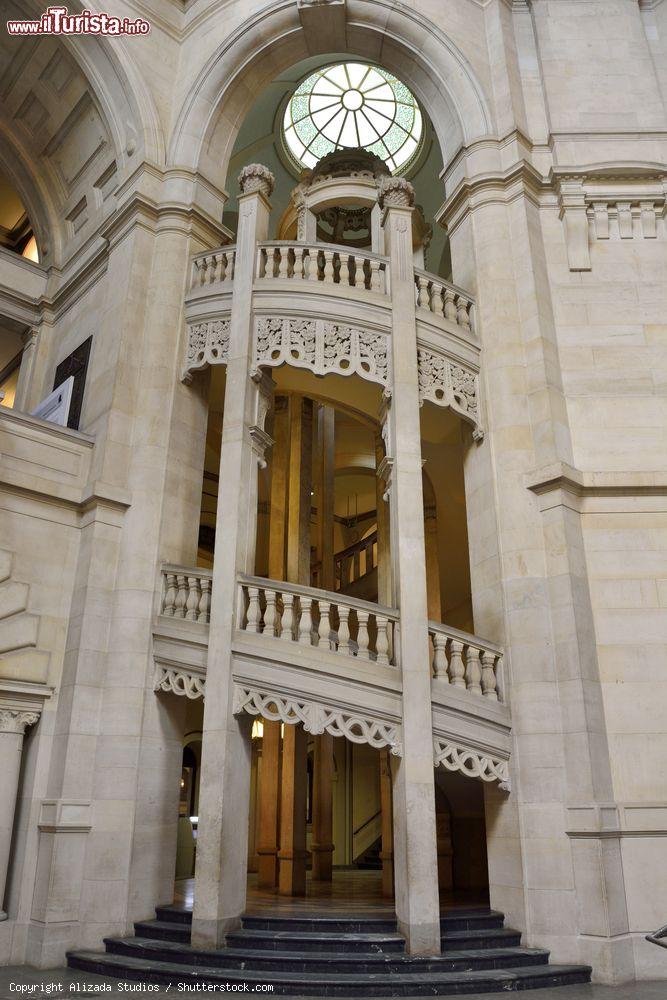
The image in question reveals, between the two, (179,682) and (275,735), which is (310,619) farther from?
(275,735)

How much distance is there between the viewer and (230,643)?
6.77m

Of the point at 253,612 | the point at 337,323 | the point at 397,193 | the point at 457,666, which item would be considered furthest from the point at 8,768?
the point at 397,193

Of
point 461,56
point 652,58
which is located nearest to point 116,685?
A: point 461,56

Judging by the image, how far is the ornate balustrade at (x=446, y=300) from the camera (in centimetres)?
855

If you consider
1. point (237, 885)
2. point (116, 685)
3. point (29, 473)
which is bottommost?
point (237, 885)

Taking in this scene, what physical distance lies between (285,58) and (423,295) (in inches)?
191

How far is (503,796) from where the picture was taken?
693 cm

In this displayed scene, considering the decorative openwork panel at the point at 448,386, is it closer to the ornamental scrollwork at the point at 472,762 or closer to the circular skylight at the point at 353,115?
the ornamental scrollwork at the point at 472,762

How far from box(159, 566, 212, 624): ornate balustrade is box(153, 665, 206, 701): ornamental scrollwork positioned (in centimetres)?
54

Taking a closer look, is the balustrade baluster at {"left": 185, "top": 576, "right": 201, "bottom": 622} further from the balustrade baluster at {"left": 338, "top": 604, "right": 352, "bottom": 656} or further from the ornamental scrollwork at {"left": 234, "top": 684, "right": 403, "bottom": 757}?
the balustrade baluster at {"left": 338, "top": 604, "right": 352, "bottom": 656}

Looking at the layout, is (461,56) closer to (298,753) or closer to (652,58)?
(652,58)

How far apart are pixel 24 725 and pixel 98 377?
4094mm

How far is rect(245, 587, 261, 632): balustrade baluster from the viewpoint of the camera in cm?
687

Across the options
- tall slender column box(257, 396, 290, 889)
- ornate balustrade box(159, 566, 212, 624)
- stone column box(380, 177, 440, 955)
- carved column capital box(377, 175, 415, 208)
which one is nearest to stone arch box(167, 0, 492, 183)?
carved column capital box(377, 175, 415, 208)
